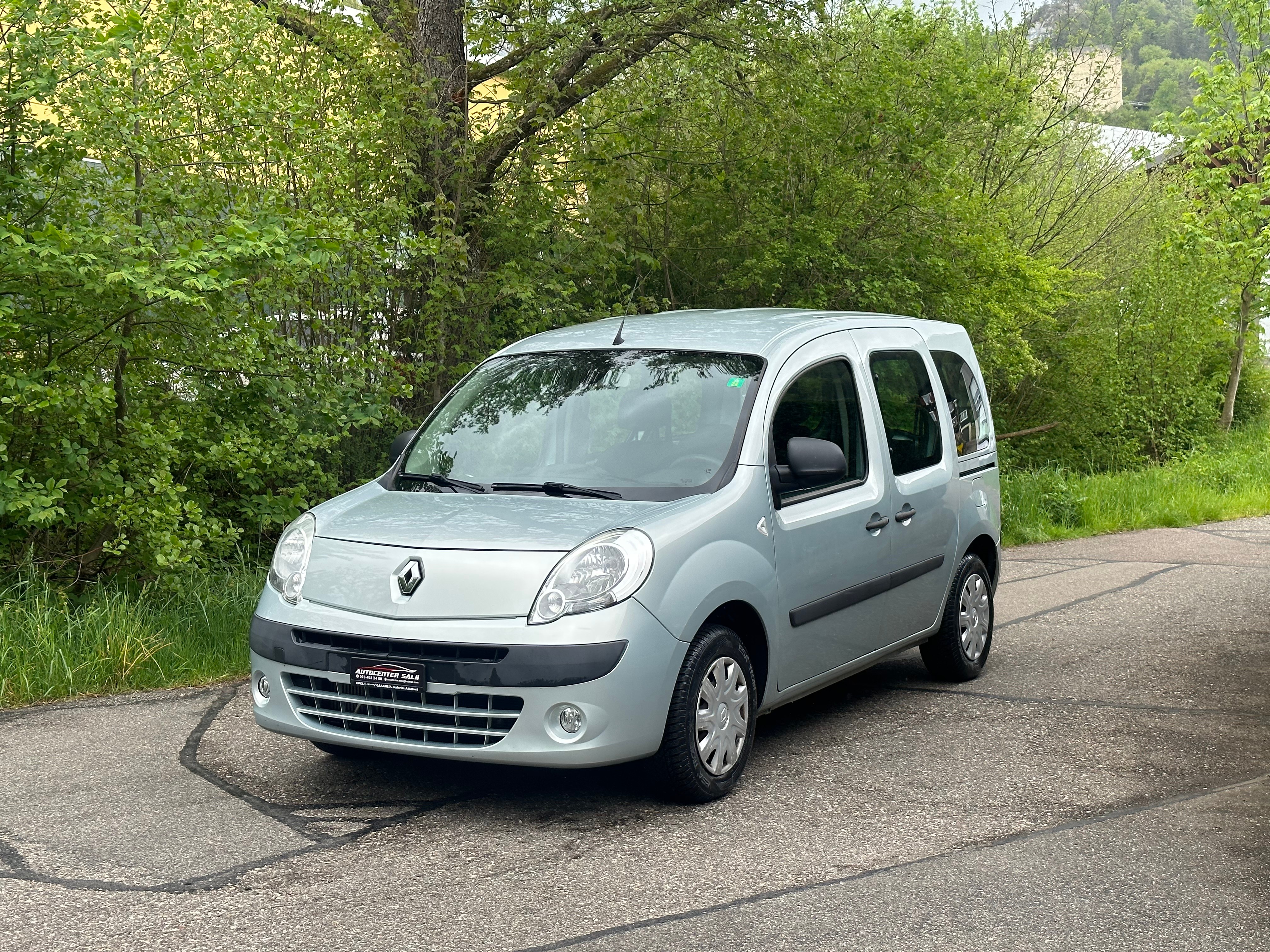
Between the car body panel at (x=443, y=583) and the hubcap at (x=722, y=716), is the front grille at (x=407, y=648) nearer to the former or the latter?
the car body panel at (x=443, y=583)

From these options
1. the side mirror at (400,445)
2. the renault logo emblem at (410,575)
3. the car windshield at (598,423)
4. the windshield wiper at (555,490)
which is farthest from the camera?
the side mirror at (400,445)

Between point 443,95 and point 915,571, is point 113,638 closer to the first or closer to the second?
point 915,571

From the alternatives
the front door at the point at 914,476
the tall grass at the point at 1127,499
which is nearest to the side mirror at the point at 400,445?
the front door at the point at 914,476

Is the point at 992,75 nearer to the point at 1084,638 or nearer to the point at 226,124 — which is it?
the point at 1084,638

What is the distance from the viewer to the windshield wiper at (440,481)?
5820 mm

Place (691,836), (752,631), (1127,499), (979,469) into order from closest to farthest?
(691,836) < (752,631) < (979,469) < (1127,499)

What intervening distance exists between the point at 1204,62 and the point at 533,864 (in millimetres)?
21255

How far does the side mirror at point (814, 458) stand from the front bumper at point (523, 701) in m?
0.96

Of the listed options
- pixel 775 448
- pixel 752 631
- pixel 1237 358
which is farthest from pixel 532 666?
pixel 1237 358

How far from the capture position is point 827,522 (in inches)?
237

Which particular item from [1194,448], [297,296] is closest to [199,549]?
[297,296]

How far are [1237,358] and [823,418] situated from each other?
20102mm

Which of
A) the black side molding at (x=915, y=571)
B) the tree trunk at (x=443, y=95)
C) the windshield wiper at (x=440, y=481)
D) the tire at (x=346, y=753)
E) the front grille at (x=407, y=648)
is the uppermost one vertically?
the tree trunk at (x=443, y=95)

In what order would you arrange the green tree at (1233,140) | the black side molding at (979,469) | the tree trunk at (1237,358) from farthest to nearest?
the tree trunk at (1237,358), the green tree at (1233,140), the black side molding at (979,469)
